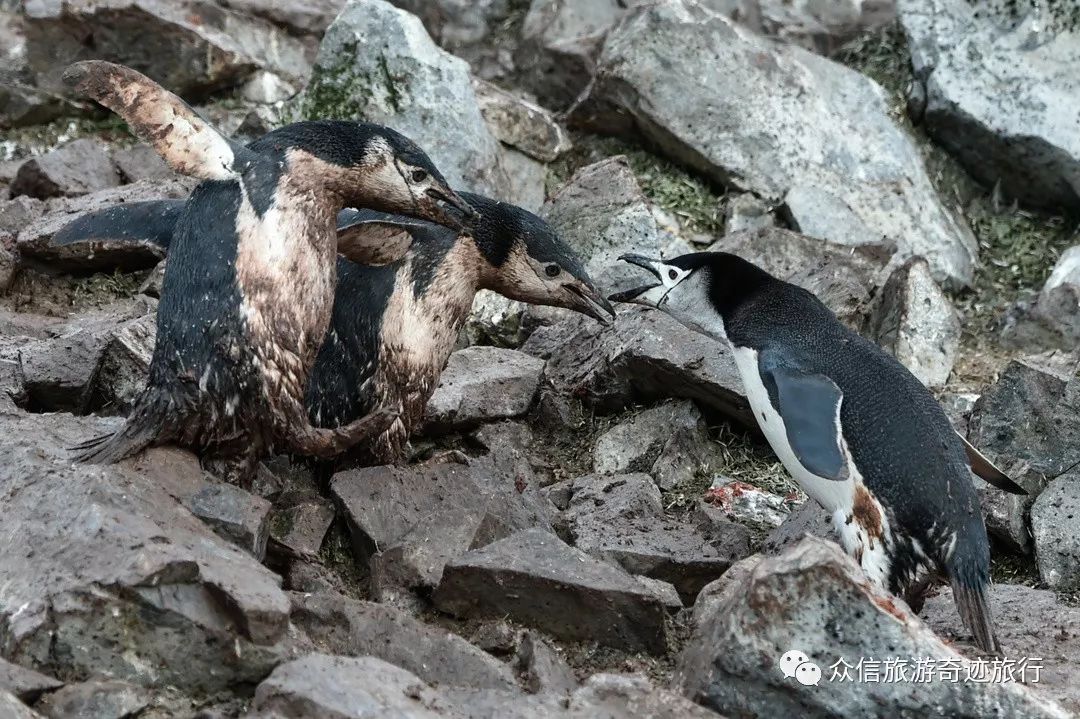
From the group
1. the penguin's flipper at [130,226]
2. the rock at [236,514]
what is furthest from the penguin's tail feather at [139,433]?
the penguin's flipper at [130,226]

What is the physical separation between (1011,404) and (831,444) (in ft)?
4.94

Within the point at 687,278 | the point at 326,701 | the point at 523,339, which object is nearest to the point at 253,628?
the point at 326,701

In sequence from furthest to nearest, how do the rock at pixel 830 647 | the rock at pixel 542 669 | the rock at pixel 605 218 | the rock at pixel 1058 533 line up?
the rock at pixel 605 218 < the rock at pixel 1058 533 < the rock at pixel 542 669 < the rock at pixel 830 647

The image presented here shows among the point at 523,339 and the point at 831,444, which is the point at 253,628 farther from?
the point at 523,339

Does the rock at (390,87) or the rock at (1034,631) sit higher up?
the rock at (1034,631)

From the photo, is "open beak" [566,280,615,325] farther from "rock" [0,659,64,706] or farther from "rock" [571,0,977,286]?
"rock" [0,659,64,706]

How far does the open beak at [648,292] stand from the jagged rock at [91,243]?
6.21 feet

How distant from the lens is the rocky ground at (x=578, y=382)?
11.9 ft

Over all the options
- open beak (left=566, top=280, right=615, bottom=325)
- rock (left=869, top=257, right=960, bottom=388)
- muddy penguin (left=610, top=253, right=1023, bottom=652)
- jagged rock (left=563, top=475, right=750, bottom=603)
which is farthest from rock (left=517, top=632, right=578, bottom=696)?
rock (left=869, top=257, right=960, bottom=388)

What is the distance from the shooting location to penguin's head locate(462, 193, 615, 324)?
5238 mm

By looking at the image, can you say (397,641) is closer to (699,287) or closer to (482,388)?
(482,388)

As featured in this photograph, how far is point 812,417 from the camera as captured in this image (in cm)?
478

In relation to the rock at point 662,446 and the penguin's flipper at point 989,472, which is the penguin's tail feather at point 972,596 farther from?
the rock at point 662,446

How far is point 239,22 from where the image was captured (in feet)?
28.3
